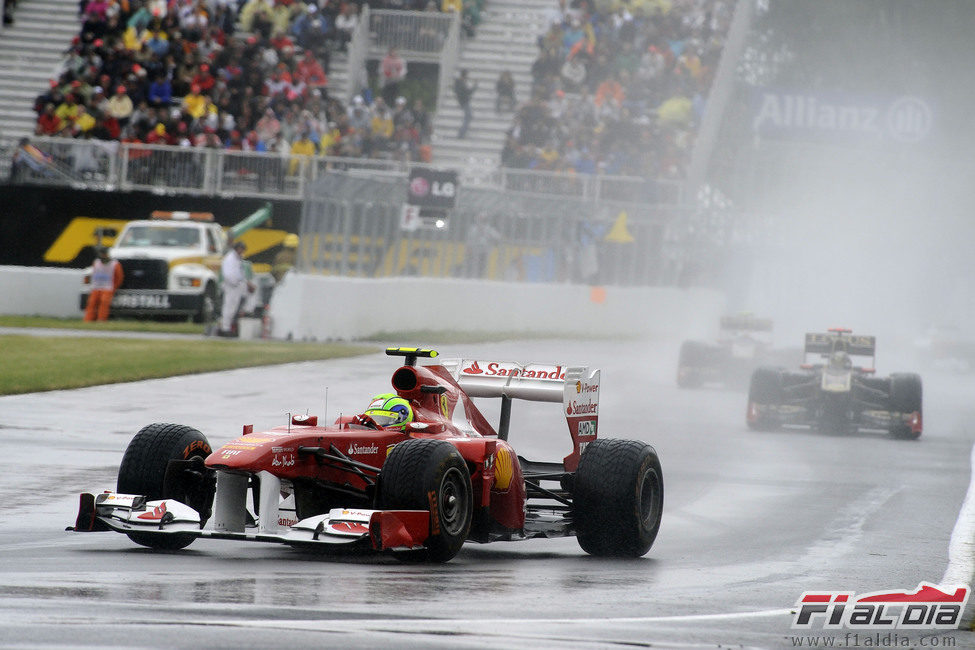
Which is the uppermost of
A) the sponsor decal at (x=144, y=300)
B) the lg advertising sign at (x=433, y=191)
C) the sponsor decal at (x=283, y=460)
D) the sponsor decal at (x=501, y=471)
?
the lg advertising sign at (x=433, y=191)

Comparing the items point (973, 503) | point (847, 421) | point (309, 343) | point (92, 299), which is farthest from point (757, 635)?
point (92, 299)

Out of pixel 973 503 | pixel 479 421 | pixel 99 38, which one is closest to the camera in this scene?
pixel 479 421

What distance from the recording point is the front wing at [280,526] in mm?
7965

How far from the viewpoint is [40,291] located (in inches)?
1232

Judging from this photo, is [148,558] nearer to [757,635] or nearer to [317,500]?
[317,500]

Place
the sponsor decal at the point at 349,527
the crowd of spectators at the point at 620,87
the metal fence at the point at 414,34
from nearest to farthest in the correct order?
the sponsor decal at the point at 349,527
the crowd of spectators at the point at 620,87
the metal fence at the point at 414,34

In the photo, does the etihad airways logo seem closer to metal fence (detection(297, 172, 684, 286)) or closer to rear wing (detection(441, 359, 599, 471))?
rear wing (detection(441, 359, 599, 471))

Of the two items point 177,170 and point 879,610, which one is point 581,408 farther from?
point 177,170

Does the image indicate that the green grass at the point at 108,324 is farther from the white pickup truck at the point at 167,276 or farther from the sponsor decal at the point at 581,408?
the sponsor decal at the point at 581,408

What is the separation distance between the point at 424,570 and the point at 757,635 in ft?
7.20

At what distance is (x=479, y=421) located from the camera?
33.6ft

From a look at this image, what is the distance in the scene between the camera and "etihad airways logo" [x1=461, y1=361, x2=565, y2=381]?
416 inches

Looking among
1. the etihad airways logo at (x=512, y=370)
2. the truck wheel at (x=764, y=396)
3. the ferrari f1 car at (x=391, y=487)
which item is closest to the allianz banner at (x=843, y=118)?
the truck wheel at (x=764, y=396)

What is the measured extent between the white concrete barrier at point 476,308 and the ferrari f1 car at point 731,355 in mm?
6383
